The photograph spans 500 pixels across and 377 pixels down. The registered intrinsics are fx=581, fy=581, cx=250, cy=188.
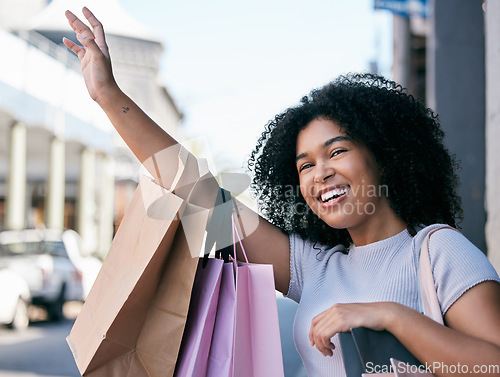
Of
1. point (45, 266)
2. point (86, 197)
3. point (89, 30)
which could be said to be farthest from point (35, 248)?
point (86, 197)

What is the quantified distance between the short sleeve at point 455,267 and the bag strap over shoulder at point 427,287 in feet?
0.04

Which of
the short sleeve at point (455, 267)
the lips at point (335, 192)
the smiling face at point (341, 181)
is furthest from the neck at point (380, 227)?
the short sleeve at point (455, 267)

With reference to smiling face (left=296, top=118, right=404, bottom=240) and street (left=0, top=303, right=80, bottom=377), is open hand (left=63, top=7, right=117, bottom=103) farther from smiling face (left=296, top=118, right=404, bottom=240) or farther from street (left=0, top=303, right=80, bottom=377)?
street (left=0, top=303, right=80, bottom=377)

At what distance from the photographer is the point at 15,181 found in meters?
17.8

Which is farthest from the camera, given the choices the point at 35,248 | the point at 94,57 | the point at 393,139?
the point at 35,248

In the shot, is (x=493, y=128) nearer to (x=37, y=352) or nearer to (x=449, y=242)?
(x=449, y=242)

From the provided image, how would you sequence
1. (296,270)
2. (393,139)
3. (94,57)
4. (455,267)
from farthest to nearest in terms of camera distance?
1. (296,270)
2. (393,139)
3. (94,57)
4. (455,267)

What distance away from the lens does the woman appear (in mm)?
1687

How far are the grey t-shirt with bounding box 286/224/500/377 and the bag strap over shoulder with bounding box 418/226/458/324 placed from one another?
0.01 m

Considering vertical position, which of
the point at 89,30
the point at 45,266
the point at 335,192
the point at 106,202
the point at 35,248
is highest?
the point at 106,202

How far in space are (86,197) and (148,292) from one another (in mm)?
22920

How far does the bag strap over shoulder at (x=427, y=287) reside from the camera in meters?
1.45

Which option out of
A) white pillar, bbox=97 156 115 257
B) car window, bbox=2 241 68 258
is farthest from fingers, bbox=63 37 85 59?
white pillar, bbox=97 156 115 257

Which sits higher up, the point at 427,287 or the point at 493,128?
the point at 493,128
